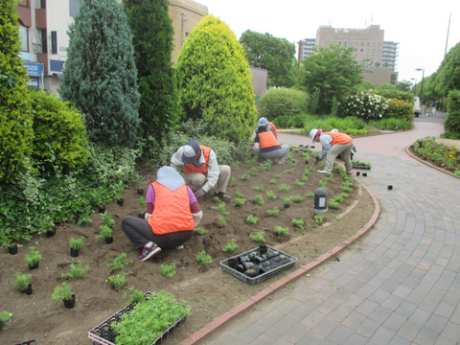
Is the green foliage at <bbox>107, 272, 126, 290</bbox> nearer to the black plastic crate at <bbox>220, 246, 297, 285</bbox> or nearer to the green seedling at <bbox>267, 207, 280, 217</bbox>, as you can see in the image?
the black plastic crate at <bbox>220, 246, 297, 285</bbox>

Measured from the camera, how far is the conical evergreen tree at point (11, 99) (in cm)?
409

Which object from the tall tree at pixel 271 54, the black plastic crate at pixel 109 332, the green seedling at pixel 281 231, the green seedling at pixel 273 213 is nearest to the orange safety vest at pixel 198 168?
the green seedling at pixel 273 213

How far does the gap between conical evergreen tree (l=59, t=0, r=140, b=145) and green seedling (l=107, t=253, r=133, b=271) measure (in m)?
2.52

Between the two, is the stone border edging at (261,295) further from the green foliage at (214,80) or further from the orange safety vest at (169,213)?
the green foliage at (214,80)

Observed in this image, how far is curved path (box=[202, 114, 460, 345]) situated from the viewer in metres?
3.26

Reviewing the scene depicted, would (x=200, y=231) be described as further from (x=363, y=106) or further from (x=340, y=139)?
(x=363, y=106)

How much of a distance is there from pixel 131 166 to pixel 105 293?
3.06 meters

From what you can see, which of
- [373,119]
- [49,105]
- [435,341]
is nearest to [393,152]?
[373,119]

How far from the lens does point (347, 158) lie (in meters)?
9.53

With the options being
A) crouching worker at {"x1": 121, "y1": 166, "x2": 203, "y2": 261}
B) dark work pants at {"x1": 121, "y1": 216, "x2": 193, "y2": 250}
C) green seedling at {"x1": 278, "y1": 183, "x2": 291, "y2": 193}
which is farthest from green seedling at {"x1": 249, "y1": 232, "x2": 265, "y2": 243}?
green seedling at {"x1": 278, "y1": 183, "x2": 291, "y2": 193}

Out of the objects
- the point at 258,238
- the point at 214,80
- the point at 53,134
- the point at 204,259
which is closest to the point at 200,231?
the point at 204,259

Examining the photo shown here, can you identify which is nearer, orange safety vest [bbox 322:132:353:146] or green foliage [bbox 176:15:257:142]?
green foliage [bbox 176:15:257:142]

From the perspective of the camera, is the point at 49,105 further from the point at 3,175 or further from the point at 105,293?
the point at 105,293

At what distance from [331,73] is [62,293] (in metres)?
23.6
